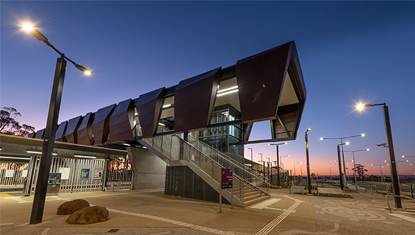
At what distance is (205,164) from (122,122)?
12612mm

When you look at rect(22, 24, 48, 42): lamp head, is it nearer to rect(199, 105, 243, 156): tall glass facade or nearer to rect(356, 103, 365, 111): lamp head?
rect(356, 103, 365, 111): lamp head

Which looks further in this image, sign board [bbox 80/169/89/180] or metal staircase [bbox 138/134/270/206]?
sign board [bbox 80/169/89/180]

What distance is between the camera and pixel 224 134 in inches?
1054

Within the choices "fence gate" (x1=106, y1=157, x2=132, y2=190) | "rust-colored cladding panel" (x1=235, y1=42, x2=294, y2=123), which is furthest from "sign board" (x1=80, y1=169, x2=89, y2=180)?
"rust-colored cladding panel" (x1=235, y1=42, x2=294, y2=123)

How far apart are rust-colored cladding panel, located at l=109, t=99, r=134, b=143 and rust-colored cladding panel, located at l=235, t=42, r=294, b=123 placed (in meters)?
12.7

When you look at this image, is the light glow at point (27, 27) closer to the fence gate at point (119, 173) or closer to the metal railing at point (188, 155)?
the metal railing at point (188, 155)

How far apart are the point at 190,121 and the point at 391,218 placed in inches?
506

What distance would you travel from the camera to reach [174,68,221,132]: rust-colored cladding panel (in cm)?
1535

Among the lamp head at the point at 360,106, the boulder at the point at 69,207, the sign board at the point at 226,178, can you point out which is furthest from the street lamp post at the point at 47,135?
the lamp head at the point at 360,106

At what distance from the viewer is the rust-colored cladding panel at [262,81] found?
42.7ft

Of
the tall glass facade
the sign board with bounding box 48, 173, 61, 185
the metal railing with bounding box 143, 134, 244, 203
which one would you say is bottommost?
the sign board with bounding box 48, 173, 61, 185

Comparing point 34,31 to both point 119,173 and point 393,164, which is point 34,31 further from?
point 393,164

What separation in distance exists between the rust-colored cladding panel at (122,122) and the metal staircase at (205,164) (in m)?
3.65

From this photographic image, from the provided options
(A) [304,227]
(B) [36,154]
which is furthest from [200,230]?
(B) [36,154]
